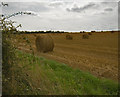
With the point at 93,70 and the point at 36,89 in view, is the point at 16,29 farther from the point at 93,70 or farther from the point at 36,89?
the point at 93,70

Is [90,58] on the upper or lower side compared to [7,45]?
lower

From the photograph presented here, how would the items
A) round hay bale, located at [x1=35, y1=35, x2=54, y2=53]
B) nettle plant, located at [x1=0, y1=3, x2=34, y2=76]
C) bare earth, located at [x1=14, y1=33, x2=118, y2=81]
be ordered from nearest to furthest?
nettle plant, located at [x1=0, y1=3, x2=34, y2=76] < bare earth, located at [x1=14, y1=33, x2=118, y2=81] < round hay bale, located at [x1=35, y1=35, x2=54, y2=53]

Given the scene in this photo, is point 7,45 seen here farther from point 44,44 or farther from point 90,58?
point 44,44

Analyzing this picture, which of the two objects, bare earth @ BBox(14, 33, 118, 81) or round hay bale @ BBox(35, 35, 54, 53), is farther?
round hay bale @ BBox(35, 35, 54, 53)

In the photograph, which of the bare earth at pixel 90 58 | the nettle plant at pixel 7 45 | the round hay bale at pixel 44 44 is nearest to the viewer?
the nettle plant at pixel 7 45

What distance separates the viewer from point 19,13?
394 cm

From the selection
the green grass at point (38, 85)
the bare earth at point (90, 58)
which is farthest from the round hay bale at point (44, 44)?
the green grass at point (38, 85)

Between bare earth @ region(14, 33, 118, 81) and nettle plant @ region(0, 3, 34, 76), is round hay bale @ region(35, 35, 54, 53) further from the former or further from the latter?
Answer: nettle plant @ region(0, 3, 34, 76)

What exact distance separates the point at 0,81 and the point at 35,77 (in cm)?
89

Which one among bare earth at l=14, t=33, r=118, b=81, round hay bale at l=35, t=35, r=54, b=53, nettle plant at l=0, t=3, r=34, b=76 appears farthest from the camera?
round hay bale at l=35, t=35, r=54, b=53

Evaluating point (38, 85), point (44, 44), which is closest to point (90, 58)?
point (44, 44)

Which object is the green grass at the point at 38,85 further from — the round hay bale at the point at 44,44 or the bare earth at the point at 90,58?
the round hay bale at the point at 44,44

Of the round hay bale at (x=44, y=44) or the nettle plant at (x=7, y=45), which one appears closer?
the nettle plant at (x=7, y=45)

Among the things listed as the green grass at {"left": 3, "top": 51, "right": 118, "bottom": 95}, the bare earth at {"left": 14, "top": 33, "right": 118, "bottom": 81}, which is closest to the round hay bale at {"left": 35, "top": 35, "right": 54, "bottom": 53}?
the bare earth at {"left": 14, "top": 33, "right": 118, "bottom": 81}
